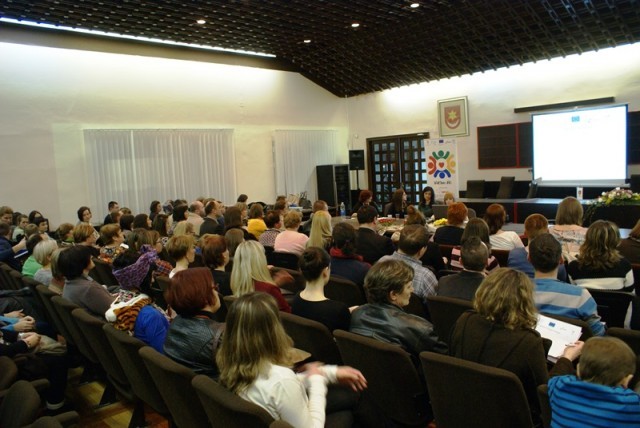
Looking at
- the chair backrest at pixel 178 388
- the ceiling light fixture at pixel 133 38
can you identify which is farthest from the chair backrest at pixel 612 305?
the ceiling light fixture at pixel 133 38

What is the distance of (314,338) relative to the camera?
8.86 ft

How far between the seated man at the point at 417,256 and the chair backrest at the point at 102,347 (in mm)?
1861

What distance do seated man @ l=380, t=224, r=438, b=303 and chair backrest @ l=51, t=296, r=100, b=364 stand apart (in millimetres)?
2106

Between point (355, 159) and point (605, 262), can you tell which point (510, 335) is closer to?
point (605, 262)

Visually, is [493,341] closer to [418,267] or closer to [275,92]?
[418,267]

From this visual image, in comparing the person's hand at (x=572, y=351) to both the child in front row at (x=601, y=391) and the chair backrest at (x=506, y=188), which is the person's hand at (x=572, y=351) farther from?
the chair backrest at (x=506, y=188)

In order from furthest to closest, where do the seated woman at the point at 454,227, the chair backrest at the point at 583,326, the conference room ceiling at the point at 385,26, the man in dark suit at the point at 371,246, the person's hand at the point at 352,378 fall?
the conference room ceiling at the point at 385,26, the seated woman at the point at 454,227, the man in dark suit at the point at 371,246, the chair backrest at the point at 583,326, the person's hand at the point at 352,378

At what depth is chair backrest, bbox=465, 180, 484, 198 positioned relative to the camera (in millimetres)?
11914

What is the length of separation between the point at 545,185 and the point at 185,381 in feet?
33.5

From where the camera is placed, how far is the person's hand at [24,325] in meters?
3.55

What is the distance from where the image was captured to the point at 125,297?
3.27 metres

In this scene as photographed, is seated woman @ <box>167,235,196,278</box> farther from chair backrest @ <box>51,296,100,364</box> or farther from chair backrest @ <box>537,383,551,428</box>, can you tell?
chair backrest @ <box>537,383,551,428</box>

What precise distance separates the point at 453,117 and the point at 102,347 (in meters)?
11.2

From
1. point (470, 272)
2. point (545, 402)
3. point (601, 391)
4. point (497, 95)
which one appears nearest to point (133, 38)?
point (497, 95)
